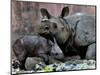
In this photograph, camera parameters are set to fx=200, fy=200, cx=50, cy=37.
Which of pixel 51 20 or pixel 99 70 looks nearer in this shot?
pixel 51 20

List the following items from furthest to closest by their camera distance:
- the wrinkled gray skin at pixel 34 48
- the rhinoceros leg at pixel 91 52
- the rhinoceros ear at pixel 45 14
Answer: the rhinoceros leg at pixel 91 52, the rhinoceros ear at pixel 45 14, the wrinkled gray skin at pixel 34 48

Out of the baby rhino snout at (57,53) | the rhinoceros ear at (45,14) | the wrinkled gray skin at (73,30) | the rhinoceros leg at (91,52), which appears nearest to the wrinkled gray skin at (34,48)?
the baby rhino snout at (57,53)

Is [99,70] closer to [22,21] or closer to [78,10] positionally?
[78,10]

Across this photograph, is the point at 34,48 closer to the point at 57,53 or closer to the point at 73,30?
the point at 57,53

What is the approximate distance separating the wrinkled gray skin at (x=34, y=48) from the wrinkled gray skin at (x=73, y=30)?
0.37 ft

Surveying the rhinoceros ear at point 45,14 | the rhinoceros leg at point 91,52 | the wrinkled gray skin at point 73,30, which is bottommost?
the rhinoceros leg at point 91,52

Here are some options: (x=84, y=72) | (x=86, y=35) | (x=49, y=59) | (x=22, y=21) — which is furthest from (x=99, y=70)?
(x=22, y=21)

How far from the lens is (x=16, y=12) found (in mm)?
2623

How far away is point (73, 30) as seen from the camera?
288 cm

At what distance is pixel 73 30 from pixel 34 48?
0.63 m

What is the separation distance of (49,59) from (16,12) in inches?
30.6

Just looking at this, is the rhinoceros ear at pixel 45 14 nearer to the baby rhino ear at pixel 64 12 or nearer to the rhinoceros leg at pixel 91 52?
the baby rhino ear at pixel 64 12

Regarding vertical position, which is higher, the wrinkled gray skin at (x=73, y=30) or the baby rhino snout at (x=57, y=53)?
the wrinkled gray skin at (x=73, y=30)

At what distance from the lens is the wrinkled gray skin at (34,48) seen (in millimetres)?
2631
